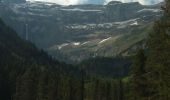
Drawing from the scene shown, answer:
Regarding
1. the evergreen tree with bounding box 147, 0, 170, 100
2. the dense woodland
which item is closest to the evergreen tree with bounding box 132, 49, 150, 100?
the dense woodland

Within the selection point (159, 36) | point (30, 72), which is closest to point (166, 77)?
point (159, 36)

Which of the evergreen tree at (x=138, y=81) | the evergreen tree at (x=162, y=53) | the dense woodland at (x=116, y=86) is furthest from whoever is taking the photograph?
the evergreen tree at (x=138, y=81)

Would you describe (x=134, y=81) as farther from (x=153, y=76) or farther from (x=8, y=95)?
(x=8, y=95)

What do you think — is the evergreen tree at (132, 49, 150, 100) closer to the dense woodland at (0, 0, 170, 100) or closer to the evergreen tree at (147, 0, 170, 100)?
the dense woodland at (0, 0, 170, 100)

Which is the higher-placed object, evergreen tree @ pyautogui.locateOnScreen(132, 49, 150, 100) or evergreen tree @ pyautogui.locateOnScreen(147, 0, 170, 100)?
evergreen tree @ pyautogui.locateOnScreen(147, 0, 170, 100)

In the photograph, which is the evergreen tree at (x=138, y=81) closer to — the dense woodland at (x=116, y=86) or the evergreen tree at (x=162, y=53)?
the dense woodland at (x=116, y=86)

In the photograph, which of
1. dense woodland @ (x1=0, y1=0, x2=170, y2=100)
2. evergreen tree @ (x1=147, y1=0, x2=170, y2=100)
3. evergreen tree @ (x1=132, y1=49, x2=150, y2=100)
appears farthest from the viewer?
evergreen tree @ (x1=132, y1=49, x2=150, y2=100)

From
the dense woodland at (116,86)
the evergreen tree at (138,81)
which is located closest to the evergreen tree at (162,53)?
the dense woodland at (116,86)

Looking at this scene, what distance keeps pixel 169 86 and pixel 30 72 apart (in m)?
91.3

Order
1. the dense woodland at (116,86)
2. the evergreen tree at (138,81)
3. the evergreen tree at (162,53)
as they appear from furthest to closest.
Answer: the evergreen tree at (138,81)
the dense woodland at (116,86)
the evergreen tree at (162,53)

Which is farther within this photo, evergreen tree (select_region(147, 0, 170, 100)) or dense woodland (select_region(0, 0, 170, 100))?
dense woodland (select_region(0, 0, 170, 100))

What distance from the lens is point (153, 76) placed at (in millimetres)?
39188

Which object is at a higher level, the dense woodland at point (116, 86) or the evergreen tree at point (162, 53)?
the evergreen tree at point (162, 53)

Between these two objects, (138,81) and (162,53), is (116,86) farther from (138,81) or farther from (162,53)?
(162,53)
